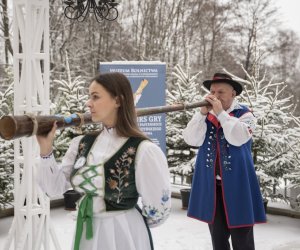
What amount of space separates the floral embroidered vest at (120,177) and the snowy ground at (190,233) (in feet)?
10.9

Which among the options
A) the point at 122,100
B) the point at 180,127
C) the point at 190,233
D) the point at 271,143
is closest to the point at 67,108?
the point at 180,127

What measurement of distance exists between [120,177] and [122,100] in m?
0.35

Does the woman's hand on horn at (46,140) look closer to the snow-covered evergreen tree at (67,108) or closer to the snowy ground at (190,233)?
the snowy ground at (190,233)

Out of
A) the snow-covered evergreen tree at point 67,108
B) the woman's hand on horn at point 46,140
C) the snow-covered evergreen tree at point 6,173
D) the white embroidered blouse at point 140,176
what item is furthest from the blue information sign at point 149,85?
the woman's hand on horn at point 46,140

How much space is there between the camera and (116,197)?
2215 millimetres

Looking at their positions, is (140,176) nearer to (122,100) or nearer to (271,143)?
(122,100)

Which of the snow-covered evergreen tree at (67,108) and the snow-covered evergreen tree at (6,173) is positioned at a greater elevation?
the snow-covered evergreen tree at (67,108)

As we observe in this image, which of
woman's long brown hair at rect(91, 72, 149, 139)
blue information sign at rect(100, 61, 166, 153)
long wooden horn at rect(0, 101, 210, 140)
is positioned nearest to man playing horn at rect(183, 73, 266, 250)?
woman's long brown hair at rect(91, 72, 149, 139)

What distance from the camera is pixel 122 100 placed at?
225cm

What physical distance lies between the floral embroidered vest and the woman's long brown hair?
54mm

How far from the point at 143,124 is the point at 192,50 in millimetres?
14555

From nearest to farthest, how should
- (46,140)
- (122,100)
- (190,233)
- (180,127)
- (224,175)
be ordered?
(46,140), (122,100), (224,175), (190,233), (180,127)

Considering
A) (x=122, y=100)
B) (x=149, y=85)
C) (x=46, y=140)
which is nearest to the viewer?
(x=46, y=140)

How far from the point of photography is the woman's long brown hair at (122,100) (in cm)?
224
